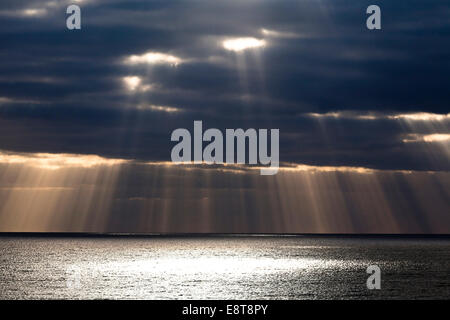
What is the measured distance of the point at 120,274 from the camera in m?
138

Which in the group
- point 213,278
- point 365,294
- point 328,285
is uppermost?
point 213,278
